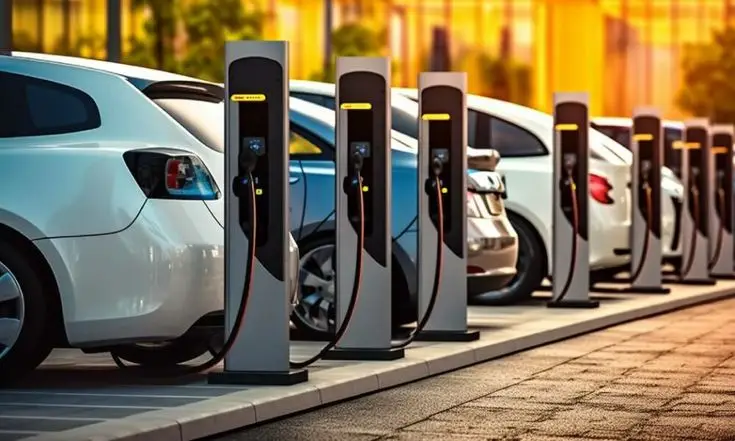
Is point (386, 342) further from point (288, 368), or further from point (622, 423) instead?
point (622, 423)

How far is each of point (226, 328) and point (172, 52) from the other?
1544 inches

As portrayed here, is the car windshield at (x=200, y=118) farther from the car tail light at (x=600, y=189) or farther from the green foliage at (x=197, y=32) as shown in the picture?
the green foliage at (x=197, y=32)

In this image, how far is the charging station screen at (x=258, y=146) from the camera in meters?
10.1

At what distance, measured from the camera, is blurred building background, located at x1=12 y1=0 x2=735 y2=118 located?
→ 63656mm

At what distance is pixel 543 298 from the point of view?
18.9m

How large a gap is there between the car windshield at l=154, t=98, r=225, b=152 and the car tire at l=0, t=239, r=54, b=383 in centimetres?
119

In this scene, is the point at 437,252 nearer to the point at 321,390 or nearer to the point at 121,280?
the point at 321,390

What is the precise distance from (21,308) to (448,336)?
14.2 feet

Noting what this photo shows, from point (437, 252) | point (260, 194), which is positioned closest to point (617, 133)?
point (437, 252)

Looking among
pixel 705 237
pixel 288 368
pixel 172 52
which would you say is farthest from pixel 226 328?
pixel 172 52

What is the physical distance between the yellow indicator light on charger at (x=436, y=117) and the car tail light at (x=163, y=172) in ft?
11.8

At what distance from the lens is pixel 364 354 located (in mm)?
11883

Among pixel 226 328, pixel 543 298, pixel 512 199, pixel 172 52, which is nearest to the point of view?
pixel 226 328

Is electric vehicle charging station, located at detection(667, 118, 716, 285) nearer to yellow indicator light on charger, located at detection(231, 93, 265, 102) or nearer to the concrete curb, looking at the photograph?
the concrete curb
